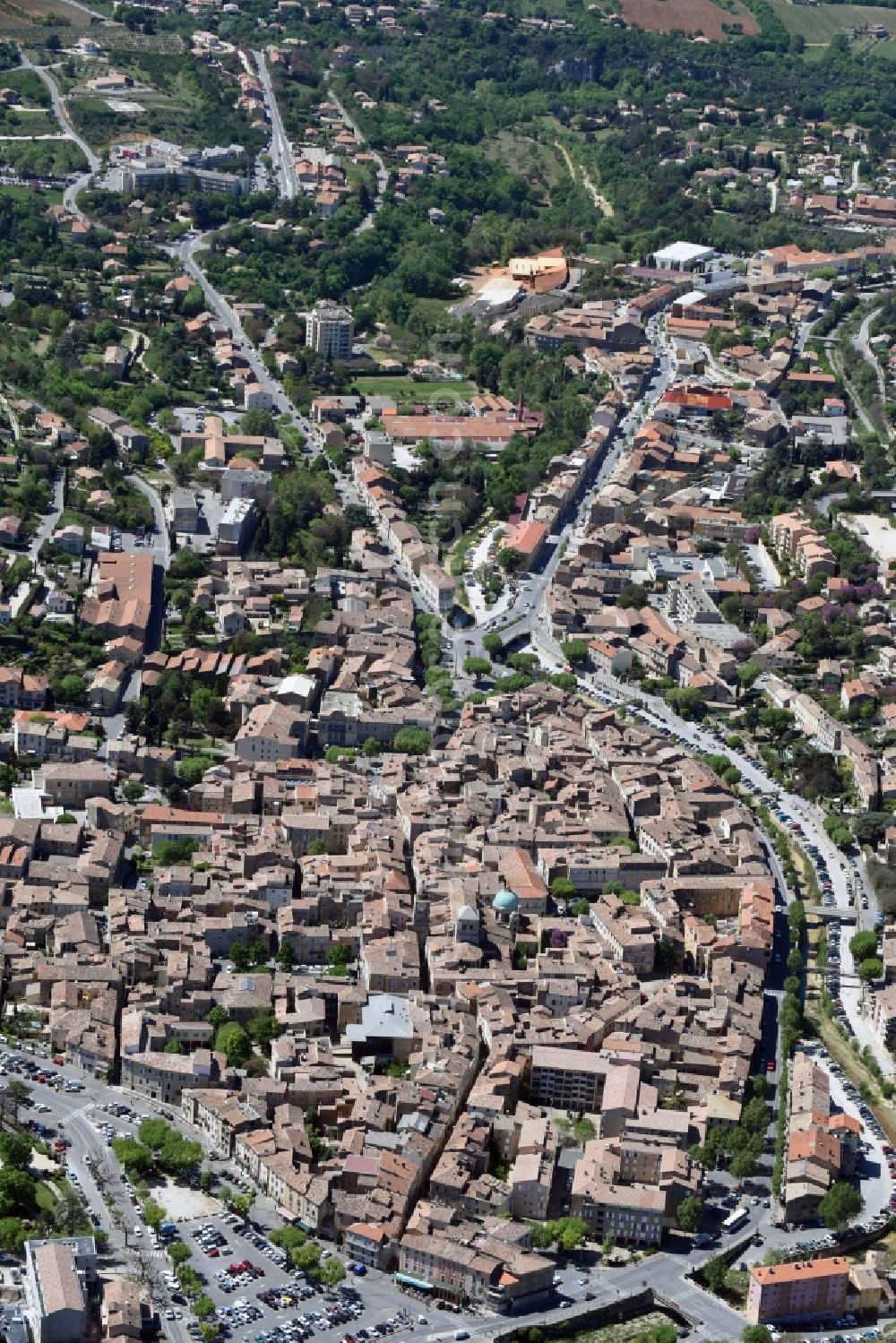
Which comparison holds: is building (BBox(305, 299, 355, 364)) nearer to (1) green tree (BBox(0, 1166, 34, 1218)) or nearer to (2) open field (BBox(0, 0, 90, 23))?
(2) open field (BBox(0, 0, 90, 23))

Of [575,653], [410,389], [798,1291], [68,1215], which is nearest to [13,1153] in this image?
[68,1215]

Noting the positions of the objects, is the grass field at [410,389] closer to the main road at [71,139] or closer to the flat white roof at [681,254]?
the main road at [71,139]

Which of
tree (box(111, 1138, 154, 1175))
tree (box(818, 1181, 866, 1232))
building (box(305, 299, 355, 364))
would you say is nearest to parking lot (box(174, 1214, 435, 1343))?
tree (box(111, 1138, 154, 1175))

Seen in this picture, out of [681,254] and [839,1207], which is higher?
[681,254]

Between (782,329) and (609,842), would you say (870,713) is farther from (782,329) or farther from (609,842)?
(782,329)

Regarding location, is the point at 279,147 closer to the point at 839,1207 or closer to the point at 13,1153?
the point at 839,1207
